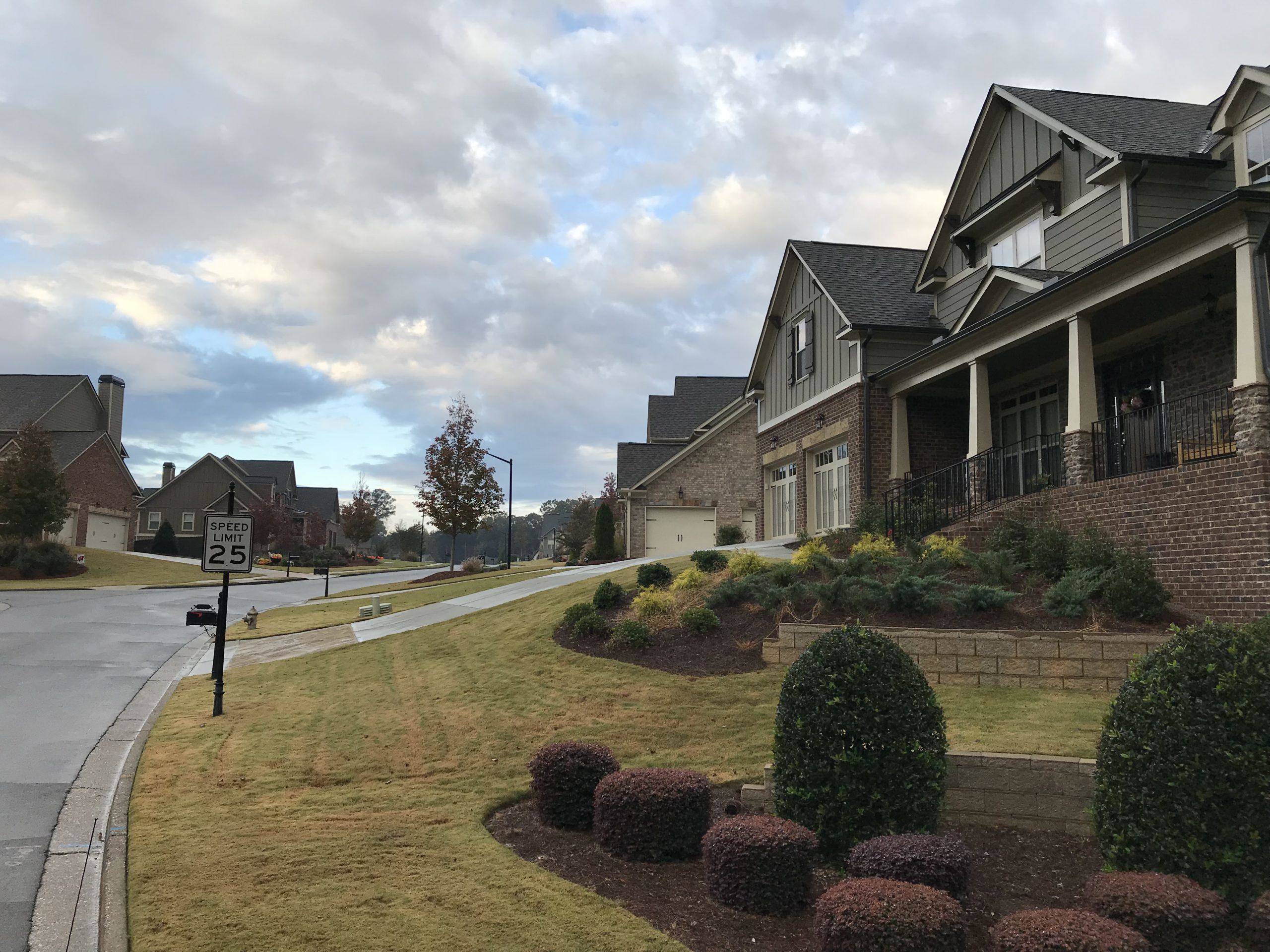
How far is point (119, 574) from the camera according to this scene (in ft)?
139

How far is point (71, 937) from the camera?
4.96 meters

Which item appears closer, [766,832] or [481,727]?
[766,832]

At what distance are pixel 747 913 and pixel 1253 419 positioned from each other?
9.13 meters

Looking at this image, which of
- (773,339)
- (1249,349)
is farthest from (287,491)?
(1249,349)

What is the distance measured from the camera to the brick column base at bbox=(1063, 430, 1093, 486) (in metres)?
13.5

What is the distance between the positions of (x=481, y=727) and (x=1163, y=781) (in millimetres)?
7103

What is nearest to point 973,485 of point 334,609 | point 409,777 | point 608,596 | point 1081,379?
point 1081,379

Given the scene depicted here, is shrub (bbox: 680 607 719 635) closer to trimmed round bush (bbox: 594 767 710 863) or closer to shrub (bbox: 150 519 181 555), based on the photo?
trimmed round bush (bbox: 594 767 710 863)

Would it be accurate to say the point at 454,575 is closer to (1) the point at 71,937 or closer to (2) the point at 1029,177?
(2) the point at 1029,177

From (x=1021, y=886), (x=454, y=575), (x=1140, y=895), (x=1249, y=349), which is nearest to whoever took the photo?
(x=1140, y=895)

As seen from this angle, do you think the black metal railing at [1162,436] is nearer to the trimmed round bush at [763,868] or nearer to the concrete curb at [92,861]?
the trimmed round bush at [763,868]

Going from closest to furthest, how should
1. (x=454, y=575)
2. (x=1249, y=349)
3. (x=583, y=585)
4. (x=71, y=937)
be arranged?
(x=71, y=937) → (x=1249, y=349) → (x=583, y=585) → (x=454, y=575)

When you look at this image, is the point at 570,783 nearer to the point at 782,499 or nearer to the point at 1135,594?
the point at 1135,594

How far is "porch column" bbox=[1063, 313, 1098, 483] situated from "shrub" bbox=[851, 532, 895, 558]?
287cm
